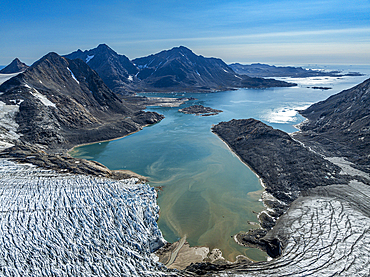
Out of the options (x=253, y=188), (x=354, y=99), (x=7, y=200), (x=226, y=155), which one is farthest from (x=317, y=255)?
(x=354, y=99)

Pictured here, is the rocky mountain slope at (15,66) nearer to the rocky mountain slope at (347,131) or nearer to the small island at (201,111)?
the small island at (201,111)

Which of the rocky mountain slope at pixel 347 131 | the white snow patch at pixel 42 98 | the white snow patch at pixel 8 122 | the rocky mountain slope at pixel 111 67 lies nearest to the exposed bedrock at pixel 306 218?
the rocky mountain slope at pixel 347 131

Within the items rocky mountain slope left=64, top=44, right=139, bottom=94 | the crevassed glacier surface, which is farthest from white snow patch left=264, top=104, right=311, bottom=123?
rocky mountain slope left=64, top=44, right=139, bottom=94

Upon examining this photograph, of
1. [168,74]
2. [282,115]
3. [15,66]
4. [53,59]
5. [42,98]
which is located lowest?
[282,115]

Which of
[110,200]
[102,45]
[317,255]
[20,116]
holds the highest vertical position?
[102,45]

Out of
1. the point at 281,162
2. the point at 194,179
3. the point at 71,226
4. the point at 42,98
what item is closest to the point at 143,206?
the point at 71,226

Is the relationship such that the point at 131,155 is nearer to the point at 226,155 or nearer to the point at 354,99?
the point at 226,155

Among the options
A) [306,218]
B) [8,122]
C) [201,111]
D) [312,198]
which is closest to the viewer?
[306,218]

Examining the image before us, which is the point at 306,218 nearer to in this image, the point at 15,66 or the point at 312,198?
the point at 312,198
